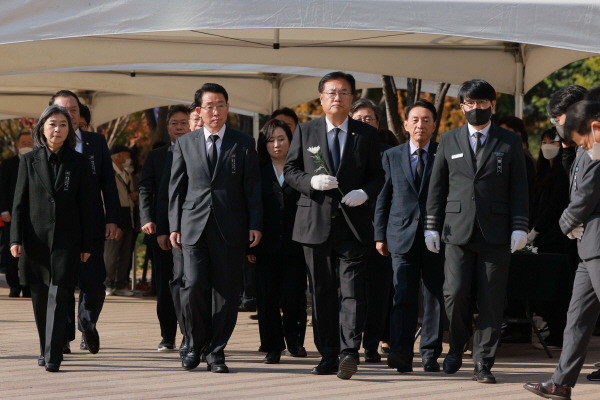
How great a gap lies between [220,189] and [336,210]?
2.74ft

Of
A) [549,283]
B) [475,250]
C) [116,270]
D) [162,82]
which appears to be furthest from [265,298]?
[162,82]

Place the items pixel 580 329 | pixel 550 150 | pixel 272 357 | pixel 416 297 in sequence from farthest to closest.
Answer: pixel 550 150
pixel 272 357
pixel 416 297
pixel 580 329

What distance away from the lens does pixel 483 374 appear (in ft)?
21.1

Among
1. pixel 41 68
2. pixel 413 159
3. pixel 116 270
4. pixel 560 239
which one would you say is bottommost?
pixel 116 270

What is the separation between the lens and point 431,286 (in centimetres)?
A: 707

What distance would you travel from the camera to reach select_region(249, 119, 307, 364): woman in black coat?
289 inches

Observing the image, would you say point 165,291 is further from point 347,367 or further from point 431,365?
point 431,365

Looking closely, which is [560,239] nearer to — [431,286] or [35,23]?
[431,286]

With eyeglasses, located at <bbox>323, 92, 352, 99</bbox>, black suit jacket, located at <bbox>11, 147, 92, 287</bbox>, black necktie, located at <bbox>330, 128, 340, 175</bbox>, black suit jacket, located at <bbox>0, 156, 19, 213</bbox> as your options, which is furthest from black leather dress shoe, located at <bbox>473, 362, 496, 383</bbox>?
black suit jacket, located at <bbox>0, 156, 19, 213</bbox>

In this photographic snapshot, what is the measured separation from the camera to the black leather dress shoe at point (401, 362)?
269 inches

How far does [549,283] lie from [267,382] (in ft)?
8.73

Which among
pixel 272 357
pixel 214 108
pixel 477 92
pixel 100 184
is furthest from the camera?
pixel 100 184

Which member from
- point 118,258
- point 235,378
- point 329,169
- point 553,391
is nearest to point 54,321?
point 235,378

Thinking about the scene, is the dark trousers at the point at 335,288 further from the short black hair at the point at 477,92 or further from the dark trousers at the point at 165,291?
the dark trousers at the point at 165,291
